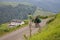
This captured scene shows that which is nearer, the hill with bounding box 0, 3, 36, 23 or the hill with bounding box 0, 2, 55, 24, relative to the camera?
the hill with bounding box 0, 2, 55, 24

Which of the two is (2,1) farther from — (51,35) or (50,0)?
(51,35)

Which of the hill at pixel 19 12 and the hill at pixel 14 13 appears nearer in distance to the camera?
the hill at pixel 19 12

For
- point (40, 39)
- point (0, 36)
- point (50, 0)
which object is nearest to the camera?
point (40, 39)

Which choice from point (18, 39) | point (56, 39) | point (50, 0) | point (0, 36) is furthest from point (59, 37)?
point (50, 0)

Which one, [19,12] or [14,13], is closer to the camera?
[19,12]

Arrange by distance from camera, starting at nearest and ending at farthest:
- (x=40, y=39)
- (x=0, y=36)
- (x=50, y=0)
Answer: (x=40, y=39), (x=0, y=36), (x=50, y=0)

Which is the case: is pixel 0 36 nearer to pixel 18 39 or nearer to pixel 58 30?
pixel 18 39

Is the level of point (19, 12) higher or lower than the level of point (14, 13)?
higher

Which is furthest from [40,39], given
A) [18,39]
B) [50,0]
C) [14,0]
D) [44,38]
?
[14,0]

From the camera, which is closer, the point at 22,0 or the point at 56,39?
the point at 56,39

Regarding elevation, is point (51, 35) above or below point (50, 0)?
above

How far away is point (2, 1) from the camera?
113125mm

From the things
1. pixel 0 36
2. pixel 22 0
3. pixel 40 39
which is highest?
pixel 40 39

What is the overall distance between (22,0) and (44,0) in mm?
14725
